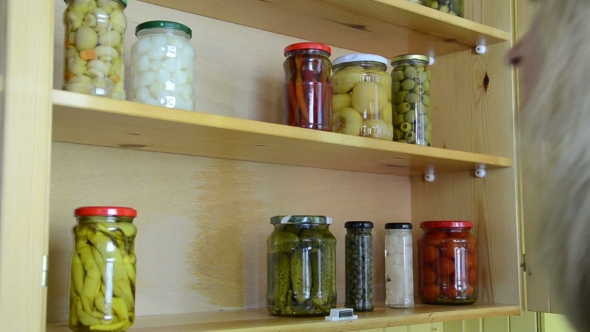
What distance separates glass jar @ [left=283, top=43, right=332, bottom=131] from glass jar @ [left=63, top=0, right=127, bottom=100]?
0.34 m

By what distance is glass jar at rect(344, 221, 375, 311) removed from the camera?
1393mm

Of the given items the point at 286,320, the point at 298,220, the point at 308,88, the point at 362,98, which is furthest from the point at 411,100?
the point at 286,320

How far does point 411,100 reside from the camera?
1475 mm

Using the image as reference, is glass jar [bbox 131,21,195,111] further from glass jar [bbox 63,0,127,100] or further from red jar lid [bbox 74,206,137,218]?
red jar lid [bbox 74,206,137,218]

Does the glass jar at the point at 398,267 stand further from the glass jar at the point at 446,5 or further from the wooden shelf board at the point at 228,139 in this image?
the glass jar at the point at 446,5

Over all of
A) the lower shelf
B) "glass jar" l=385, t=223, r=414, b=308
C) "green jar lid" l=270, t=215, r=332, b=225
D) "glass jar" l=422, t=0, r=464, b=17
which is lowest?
the lower shelf

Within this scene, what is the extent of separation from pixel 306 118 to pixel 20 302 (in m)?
0.61

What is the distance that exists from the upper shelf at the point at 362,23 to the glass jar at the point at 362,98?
0.34 feet

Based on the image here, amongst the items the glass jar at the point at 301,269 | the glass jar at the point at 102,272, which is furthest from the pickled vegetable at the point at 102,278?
the glass jar at the point at 301,269

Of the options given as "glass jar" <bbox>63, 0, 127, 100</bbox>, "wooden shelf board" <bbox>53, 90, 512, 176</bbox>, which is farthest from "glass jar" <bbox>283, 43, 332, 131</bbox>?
"glass jar" <bbox>63, 0, 127, 100</bbox>

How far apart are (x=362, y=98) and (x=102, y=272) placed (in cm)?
61

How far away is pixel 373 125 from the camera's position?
→ 1352 mm

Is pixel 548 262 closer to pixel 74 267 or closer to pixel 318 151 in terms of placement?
pixel 74 267

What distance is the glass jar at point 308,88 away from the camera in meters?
1.28
